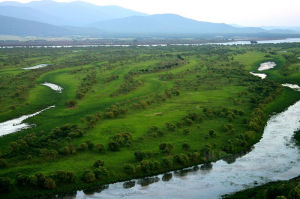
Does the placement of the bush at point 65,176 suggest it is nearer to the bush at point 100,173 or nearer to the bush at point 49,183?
the bush at point 49,183

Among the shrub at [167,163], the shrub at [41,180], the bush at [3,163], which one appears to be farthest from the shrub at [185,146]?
the bush at [3,163]

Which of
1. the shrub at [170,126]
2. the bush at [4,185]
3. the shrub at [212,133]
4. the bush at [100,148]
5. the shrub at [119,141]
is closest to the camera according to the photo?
the bush at [4,185]

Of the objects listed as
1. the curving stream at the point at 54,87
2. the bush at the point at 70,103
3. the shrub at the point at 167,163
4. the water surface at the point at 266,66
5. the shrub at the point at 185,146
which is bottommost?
the shrub at the point at 167,163

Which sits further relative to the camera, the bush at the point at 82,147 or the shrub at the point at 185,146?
the shrub at the point at 185,146

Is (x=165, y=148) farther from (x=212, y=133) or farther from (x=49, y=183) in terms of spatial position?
(x=49, y=183)

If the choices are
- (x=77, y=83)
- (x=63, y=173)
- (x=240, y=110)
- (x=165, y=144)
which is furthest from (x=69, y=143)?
(x=77, y=83)

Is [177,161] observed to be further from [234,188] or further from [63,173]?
[63,173]
